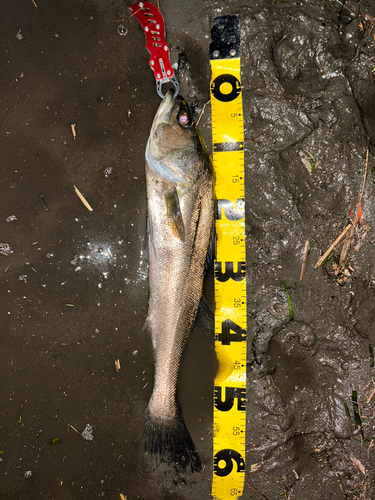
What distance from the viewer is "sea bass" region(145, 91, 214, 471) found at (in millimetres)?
2945

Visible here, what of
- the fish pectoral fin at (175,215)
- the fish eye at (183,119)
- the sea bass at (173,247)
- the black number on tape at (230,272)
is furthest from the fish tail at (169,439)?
the fish eye at (183,119)

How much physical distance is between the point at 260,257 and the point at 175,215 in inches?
45.0

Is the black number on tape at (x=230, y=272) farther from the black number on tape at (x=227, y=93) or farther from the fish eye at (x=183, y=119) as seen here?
the black number on tape at (x=227, y=93)

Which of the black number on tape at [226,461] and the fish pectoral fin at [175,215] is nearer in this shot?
the fish pectoral fin at [175,215]

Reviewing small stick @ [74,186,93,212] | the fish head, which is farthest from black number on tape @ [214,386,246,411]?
small stick @ [74,186,93,212]

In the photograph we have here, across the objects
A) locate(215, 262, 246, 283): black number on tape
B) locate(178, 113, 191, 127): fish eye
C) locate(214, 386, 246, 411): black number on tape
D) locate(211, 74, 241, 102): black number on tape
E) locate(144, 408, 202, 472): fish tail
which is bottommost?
locate(144, 408, 202, 472): fish tail

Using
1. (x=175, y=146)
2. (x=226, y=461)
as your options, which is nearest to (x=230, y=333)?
(x=226, y=461)

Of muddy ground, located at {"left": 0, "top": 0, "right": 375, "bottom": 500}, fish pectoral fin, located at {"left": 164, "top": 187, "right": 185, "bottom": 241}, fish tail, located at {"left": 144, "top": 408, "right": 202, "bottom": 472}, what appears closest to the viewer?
fish pectoral fin, located at {"left": 164, "top": 187, "right": 185, "bottom": 241}

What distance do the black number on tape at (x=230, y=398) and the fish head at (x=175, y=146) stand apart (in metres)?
2.34

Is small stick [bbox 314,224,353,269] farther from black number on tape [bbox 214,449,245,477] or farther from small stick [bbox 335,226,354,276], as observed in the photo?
black number on tape [bbox 214,449,245,477]

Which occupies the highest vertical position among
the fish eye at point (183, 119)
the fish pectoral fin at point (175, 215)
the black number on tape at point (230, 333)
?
the fish eye at point (183, 119)

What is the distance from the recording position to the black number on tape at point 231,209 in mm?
3332

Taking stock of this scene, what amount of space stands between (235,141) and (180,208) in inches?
42.8

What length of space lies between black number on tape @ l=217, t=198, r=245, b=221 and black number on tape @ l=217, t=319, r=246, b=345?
117 centimetres
